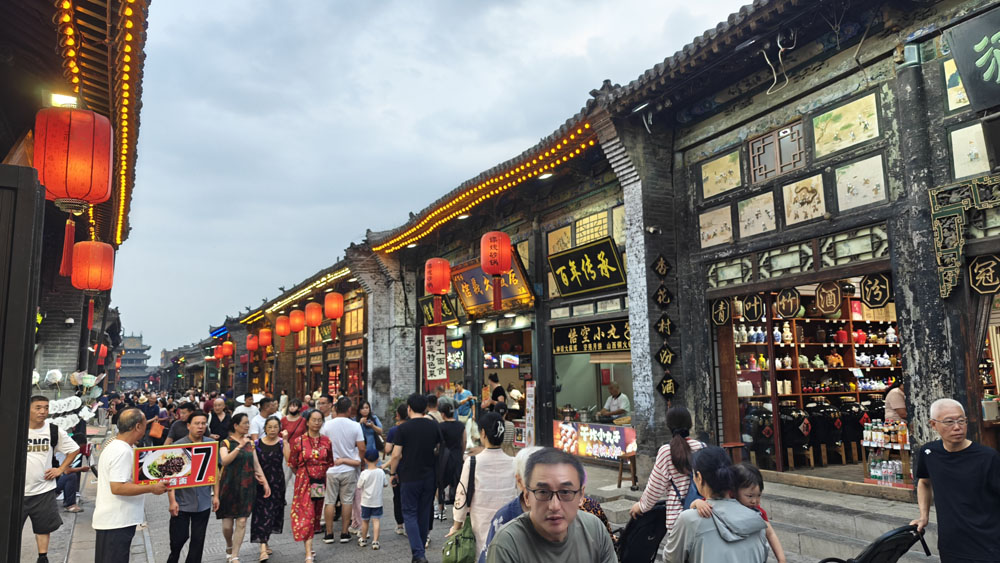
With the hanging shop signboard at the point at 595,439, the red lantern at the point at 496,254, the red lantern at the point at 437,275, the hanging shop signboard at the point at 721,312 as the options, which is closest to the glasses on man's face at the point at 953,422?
the hanging shop signboard at the point at 721,312

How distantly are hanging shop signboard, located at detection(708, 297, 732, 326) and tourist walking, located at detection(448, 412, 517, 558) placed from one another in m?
5.47

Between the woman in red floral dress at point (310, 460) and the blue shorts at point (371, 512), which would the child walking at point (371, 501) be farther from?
the woman in red floral dress at point (310, 460)

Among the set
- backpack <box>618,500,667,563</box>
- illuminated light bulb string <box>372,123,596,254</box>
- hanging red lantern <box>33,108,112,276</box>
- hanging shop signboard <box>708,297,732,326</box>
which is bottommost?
backpack <box>618,500,667,563</box>

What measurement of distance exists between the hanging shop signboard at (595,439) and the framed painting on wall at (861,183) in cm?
476

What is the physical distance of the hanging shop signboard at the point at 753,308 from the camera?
866cm

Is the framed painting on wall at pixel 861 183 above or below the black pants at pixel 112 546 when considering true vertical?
above

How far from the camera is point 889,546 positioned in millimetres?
3686

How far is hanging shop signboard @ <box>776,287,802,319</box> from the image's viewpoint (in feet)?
26.3

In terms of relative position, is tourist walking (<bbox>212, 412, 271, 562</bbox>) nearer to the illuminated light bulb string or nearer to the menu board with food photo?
the menu board with food photo

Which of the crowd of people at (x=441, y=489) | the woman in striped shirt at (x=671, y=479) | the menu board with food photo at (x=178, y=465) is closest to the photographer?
the crowd of people at (x=441, y=489)

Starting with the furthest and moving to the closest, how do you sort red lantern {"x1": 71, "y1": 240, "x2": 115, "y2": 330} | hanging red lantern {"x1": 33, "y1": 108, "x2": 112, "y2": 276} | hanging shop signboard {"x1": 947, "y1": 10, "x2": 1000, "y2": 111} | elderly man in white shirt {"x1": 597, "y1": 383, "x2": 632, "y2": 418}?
elderly man in white shirt {"x1": 597, "y1": 383, "x2": 632, "y2": 418} → red lantern {"x1": 71, "y1": 240, "x2": 115, "y2": 330} → hanging shop signboard {"x1": 947, "y1": 10, "x2": 1000, "y2": 111} → hanging red lantern {"x1": 33, "y1": 108, "x2": 112, "y2": 276}

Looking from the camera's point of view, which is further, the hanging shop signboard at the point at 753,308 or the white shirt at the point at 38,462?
the hanging shop signboard at the point at 753,308

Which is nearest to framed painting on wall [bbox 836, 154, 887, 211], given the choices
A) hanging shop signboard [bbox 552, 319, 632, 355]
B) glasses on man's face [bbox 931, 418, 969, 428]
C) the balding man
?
hanging shop signboard [bbox 552, 319, 632, 355]

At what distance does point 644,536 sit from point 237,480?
423 cm
